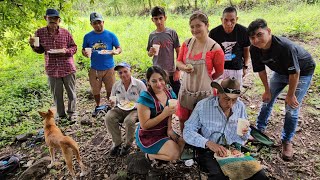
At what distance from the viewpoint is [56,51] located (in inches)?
184

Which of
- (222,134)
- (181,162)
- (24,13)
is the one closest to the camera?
(222,134)

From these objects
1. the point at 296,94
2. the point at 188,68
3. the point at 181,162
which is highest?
the point at 188,68

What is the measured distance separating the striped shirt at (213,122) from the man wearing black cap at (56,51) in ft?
9.86

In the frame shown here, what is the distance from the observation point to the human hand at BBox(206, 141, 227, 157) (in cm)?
267

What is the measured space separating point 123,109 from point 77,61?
590 cm

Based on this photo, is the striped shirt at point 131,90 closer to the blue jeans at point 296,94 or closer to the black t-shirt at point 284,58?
the black t-shirt at point 284,58

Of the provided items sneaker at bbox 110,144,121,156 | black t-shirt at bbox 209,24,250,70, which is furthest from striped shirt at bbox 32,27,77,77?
black t-shirt at bbox 209,24,250,70

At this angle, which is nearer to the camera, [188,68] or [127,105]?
[188,68]

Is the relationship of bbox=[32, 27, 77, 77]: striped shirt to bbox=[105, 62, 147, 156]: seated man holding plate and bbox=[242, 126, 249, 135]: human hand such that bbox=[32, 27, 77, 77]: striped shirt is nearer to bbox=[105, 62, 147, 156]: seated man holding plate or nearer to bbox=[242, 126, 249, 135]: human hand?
bbox=[105, 62, 147, 156]: seated man holding plate

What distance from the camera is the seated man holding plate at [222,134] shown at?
8.58 ft

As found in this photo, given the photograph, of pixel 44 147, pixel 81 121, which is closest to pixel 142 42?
pixel 81 121

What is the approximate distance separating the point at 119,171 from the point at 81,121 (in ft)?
6.35

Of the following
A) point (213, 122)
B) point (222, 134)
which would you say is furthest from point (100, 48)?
point (222, 134)

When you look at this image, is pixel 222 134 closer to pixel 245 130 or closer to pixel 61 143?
pixel 245 130
